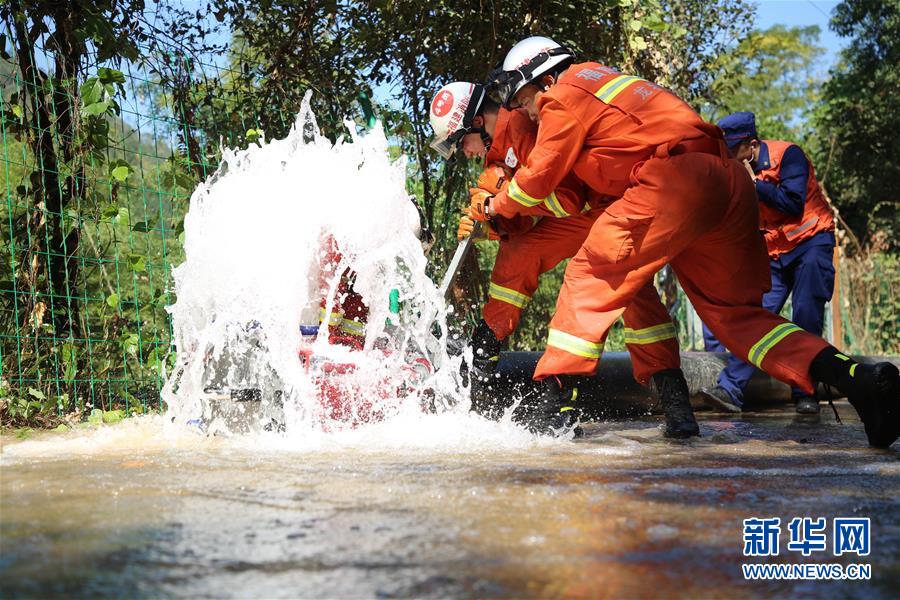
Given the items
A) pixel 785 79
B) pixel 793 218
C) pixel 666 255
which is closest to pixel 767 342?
pixel 666 255

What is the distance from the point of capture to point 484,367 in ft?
15.2

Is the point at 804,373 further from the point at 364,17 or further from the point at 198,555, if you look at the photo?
the point at 364,17

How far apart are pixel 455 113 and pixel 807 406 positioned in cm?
268

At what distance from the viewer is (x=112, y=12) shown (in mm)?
5184

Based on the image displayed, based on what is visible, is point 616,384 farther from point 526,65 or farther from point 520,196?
point 526,65

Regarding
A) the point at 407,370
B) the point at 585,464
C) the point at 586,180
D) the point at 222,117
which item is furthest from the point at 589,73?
the point at 222,117

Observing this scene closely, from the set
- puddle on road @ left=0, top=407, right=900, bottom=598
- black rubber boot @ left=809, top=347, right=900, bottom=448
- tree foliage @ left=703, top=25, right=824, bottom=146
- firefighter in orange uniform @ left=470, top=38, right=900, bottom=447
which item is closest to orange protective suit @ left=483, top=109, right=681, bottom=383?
firefighter in orange uniform @ left=470, top=38, right=900, bottom=447

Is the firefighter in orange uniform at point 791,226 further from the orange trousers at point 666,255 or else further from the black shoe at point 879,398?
the black shoe at point 879,398

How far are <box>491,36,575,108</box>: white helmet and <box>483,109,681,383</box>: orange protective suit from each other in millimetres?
125

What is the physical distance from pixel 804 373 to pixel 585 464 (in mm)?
1206

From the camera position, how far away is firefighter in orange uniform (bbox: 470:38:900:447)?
144 inches

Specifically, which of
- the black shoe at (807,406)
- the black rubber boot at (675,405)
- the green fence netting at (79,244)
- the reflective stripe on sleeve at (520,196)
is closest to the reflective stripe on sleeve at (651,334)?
the black rubber boot at (675,405)

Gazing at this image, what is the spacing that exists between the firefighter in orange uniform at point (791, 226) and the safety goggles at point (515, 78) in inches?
67.6

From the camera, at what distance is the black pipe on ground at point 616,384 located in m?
4.97
